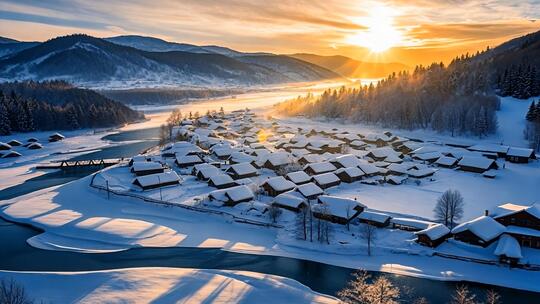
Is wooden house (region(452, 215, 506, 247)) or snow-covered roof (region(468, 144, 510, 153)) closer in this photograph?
wooden house (region(452, 215, 506, 247))

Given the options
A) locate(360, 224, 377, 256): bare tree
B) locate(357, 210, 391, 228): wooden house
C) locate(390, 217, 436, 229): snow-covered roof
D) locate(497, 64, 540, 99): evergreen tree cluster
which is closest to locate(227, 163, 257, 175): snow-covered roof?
locate(357, 210, 391, 228): wooden house

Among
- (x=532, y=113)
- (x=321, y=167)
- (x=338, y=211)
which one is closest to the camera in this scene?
(x=338, y=211)

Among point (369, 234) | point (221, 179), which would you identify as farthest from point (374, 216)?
point (221, 179)

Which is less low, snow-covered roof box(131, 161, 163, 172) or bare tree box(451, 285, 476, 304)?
snow-covered roof box(131, 161, 163, 172)

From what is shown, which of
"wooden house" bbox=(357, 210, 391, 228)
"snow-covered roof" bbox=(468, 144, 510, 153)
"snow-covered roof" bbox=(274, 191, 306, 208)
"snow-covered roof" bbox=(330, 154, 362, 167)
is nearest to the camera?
Answer: "wooden house" bbox=(357, 210, 391, 228)

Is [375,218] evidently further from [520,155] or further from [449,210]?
[520,155]

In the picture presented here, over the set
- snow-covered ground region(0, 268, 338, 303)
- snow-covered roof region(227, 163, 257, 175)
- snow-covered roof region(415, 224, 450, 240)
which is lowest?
snow-covered ground region(0, 268, 338, 303)

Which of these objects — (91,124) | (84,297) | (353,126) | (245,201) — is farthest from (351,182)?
(91,124)

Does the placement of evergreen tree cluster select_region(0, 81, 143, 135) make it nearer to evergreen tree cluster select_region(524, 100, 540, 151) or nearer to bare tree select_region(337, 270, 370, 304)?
bare tree select_region(337, 270, 370, 304)
